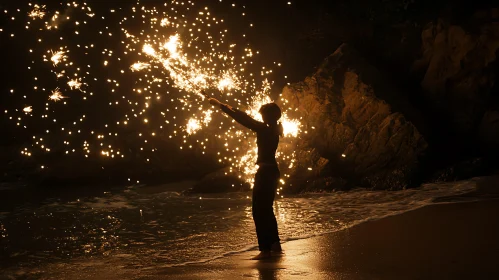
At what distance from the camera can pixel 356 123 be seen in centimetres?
1025

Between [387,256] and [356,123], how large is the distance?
5.90 meters

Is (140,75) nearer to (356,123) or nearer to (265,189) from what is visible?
(356,123)

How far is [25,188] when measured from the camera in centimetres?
1226

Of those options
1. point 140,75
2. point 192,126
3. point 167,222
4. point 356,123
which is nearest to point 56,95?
point 140,75

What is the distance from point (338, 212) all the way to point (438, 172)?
2.86 metres

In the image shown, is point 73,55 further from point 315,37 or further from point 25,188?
point 315,37

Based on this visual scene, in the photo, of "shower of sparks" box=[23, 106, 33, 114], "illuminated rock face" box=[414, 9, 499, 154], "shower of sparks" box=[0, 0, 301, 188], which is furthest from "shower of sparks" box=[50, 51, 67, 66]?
"illuminated rock face" box=[414, 9, 499, 154]

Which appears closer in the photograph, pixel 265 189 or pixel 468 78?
pixel 265 189

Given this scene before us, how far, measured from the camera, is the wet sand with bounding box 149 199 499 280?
4070mm

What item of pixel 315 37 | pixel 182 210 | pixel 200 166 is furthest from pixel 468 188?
pixel 200 166

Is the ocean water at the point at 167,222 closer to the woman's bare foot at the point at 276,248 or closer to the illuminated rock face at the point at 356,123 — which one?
the woman's bare foot at the point at 276,248

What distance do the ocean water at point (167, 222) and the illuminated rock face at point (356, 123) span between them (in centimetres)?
69

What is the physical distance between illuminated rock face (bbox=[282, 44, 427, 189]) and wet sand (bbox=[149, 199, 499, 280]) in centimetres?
332

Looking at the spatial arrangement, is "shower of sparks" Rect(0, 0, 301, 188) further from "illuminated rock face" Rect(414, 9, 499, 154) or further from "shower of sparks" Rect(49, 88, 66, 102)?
"illuminated rock face" Rect(414, 9, 499, 154)
